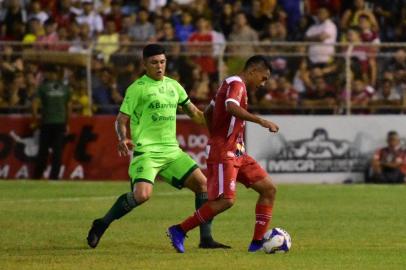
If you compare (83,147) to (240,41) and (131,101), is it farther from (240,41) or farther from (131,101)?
(131,101)

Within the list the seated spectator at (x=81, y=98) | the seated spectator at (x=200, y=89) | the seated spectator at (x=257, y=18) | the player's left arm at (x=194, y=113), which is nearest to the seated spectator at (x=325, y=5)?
the seated spectator at (x=257, y=18)

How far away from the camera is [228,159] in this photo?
42.1 feet

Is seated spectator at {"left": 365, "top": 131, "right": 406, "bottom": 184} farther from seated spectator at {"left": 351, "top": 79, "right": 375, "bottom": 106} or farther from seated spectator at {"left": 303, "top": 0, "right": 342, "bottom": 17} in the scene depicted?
seated spectator at {"left": 303, "top": 0, "right": 342, "bottom": 17}

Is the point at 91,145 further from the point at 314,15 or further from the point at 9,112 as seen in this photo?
the point at 314,15

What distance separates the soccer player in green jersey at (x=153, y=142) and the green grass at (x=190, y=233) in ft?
1.24

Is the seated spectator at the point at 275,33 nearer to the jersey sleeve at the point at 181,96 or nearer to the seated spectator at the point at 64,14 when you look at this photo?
the seated spectator at the point at 64,14

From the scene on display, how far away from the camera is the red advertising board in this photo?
25.6 metres

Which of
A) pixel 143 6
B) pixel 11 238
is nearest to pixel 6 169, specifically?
pixel 143 6

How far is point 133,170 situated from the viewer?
531 inches

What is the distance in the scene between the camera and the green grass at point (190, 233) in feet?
39.8

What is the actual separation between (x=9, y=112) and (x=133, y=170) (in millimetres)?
12715

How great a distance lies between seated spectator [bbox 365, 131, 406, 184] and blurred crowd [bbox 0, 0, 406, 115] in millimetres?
784

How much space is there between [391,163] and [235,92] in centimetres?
1270

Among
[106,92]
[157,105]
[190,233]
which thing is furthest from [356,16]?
[157,105]
